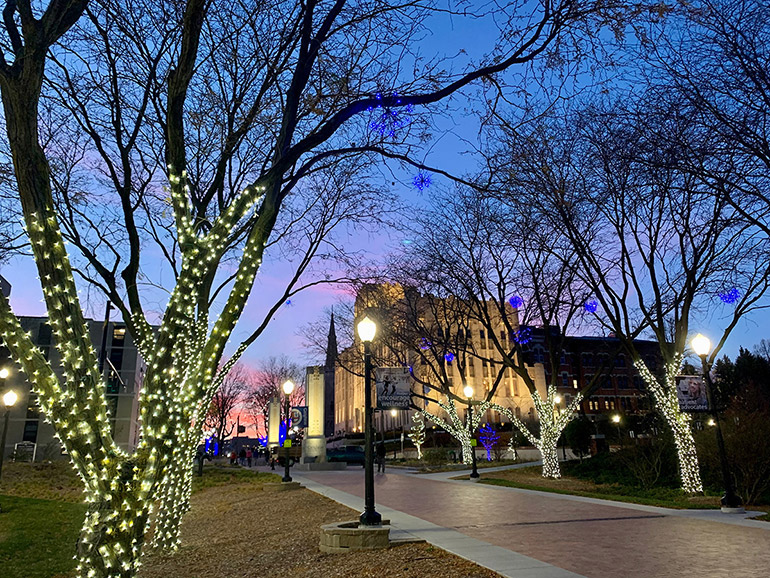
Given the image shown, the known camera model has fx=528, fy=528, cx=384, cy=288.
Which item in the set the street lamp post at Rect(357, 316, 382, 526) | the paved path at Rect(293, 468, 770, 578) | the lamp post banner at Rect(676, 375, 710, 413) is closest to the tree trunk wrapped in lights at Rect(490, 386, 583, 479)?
the lamp post banner at Rect(676, 375, 710, 413)

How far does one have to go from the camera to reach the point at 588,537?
27.8 ft

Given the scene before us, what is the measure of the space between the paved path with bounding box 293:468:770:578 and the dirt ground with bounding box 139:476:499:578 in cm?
59

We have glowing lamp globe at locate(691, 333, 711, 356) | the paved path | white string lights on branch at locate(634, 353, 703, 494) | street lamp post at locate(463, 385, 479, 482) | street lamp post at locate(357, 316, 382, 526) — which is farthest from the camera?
street lamp post at locate(463, 385, 479, 482)

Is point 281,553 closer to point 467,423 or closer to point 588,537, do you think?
point 588,537

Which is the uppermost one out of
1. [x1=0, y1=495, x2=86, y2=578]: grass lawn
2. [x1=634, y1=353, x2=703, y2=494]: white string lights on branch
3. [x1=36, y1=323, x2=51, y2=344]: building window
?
[x1=36, y1=323, x2=51, y2=344]: building window

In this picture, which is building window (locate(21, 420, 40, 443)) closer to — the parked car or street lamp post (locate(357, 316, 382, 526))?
the parked car

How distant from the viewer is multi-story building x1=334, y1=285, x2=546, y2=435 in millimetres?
30203

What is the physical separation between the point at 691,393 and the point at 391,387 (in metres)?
9.35

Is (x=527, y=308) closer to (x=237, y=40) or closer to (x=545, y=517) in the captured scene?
(x=545, y=517)

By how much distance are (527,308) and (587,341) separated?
55876 mm

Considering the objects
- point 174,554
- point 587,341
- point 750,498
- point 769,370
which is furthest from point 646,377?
point 587,341

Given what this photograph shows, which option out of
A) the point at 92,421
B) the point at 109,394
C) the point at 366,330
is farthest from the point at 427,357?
the point at 109,394

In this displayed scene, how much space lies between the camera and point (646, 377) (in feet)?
57.7

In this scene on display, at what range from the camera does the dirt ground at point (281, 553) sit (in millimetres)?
6848
